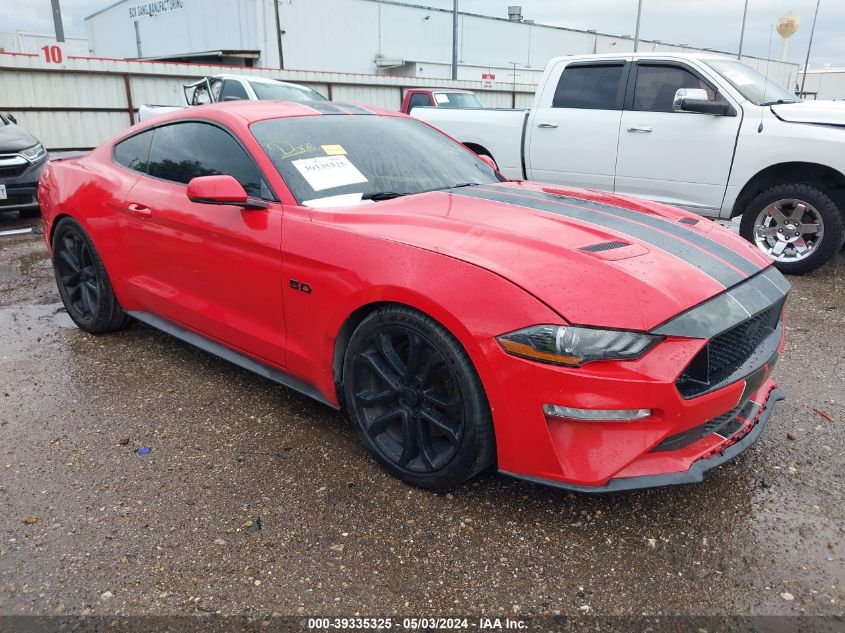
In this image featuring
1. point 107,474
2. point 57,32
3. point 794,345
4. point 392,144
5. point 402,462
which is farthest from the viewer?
point 57,32

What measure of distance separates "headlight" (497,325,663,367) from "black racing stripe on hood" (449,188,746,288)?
21.1 inches

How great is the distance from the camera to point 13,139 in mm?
8227

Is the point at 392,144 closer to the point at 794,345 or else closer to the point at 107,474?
the point at 107,474

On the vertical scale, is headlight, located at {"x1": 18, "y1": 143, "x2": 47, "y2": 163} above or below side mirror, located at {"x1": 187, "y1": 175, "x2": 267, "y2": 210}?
below

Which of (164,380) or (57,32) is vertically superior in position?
(57,32)

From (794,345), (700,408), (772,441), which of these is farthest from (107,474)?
(794,345)

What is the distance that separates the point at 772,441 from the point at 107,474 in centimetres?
293

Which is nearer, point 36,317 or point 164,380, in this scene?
point 164,380

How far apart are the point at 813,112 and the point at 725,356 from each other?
4.48 meters

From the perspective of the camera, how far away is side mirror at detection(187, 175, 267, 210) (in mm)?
2863

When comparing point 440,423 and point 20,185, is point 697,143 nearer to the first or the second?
point 440,423

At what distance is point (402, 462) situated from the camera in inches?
102

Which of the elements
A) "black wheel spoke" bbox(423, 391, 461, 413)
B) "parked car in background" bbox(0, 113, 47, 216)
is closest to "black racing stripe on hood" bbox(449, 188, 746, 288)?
"black wheel spoke" bbox(423, 391, 461, 413)

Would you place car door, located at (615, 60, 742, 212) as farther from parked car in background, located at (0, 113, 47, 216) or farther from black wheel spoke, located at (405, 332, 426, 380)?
parked car in background, located at (0, 113, 47, 216)
